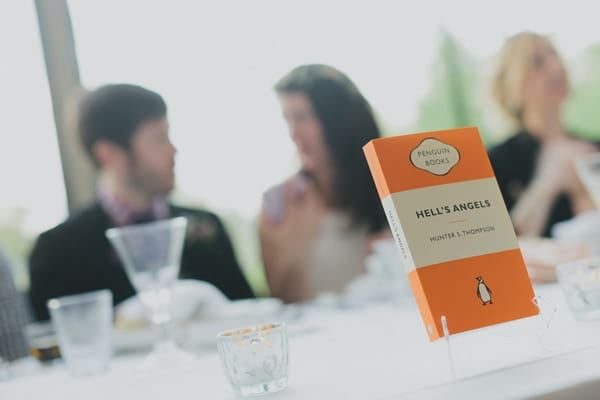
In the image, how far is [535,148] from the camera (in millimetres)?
2998

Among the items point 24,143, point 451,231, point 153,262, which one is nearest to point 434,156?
point 451,231

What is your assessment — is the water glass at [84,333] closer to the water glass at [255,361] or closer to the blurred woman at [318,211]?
the water glass at [255,361]

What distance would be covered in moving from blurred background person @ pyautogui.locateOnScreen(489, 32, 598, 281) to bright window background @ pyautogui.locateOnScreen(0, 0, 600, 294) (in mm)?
78

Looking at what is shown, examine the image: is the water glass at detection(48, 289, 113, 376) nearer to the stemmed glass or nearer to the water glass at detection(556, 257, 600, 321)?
the stemmed glass

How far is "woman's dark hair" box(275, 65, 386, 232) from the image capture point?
8.93ft

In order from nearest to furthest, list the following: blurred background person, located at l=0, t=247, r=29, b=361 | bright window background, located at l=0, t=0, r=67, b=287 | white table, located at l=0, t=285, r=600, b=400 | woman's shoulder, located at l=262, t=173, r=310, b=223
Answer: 1. white table, located at l=0, t=285, r=600, b=400
2. blurred background person, located at l=0, t=247, r=29, b=361
3. bright window background, located at l=0, t=0, r=67, b=287
4. woman's shoulder, located at l=262, t=173, r=310, b=223

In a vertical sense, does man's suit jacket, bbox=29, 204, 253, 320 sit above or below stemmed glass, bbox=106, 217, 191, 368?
below

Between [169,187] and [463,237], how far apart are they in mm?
2077

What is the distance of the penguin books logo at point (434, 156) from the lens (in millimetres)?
656

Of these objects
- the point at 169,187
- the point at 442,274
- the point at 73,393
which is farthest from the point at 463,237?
the point at 169,187

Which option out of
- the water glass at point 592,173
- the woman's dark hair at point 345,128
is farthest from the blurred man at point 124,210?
the water glass at point 592,173

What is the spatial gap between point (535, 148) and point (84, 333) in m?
2.37

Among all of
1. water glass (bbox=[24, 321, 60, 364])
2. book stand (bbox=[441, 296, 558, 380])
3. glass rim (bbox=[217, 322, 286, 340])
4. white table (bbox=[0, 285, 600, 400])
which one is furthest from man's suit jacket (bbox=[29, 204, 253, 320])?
book stand (bbox=[441, 296, 558, 380])

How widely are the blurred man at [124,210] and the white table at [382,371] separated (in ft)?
4.18
